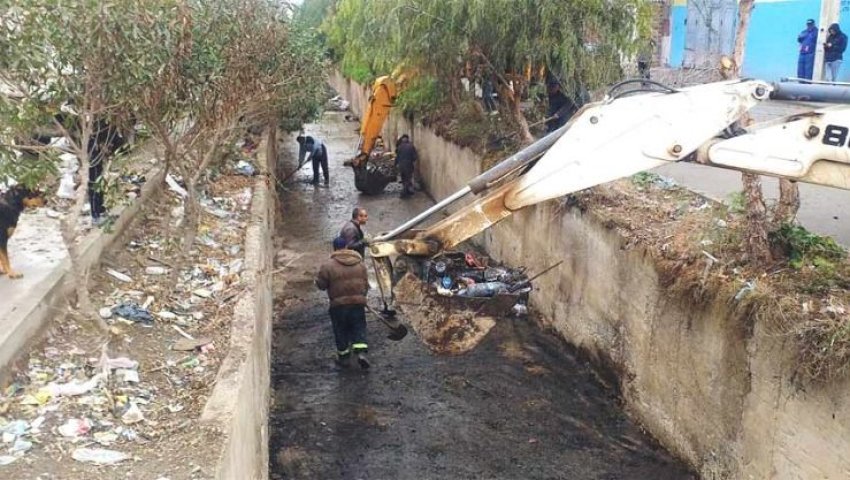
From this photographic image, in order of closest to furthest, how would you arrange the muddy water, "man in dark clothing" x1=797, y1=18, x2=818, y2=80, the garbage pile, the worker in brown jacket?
1. the muddy water
2. the garbage pile
3. the worker in brown jacket
4. "man in dark clothing" x1=797, y1=18, x2=818, y2=80

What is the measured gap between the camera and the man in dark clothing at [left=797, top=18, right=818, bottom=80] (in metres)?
15.2

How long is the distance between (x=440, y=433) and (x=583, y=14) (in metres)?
6.28

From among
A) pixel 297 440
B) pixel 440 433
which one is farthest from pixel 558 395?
pixel 297 440

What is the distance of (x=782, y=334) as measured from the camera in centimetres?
570

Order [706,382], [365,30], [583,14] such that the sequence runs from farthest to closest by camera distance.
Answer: [365,30]
[583,14]
[706,382]

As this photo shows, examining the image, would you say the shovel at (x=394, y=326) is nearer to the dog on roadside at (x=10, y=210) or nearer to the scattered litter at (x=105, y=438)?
the dog on roadside at (x=10, y=210)

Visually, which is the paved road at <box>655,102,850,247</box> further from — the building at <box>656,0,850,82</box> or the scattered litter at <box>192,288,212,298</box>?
the scattered litter at <box>192,288,212,298</box>

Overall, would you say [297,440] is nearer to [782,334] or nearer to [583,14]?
[782,334]

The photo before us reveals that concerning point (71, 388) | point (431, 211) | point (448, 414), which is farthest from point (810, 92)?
point (71, 388)

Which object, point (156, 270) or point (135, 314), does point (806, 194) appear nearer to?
point (156, 270)

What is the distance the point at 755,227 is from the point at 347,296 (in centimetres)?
412

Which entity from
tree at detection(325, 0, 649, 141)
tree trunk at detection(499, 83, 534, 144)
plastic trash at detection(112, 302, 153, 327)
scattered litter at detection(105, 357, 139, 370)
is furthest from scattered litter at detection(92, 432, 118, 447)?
tree trunk at detection(499, 83, 534, 144)

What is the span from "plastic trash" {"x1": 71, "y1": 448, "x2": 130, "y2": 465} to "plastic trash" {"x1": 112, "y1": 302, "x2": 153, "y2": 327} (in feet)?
6.74

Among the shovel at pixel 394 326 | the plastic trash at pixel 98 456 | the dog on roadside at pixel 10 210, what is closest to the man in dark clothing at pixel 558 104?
the shovel at pixel 394 326
